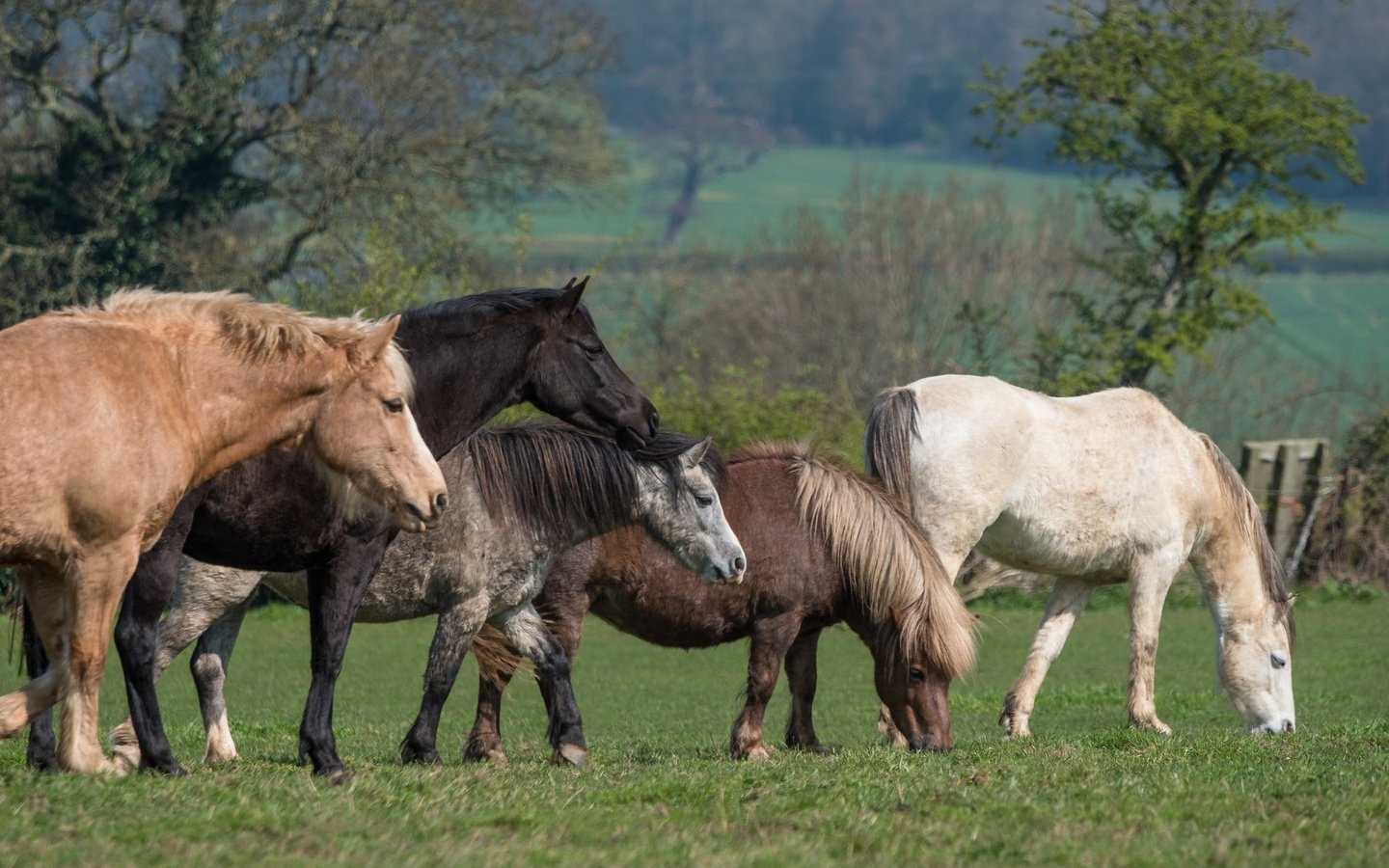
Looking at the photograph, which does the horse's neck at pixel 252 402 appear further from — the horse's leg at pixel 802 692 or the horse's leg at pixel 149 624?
the horse's leg at pixel 802 692

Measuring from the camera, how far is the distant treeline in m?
86.5

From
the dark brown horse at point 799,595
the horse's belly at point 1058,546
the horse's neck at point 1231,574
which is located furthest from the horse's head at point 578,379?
the horse's neck at point 1231,574

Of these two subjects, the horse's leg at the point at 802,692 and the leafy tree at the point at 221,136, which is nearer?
the horse's leg at the point at 802,692

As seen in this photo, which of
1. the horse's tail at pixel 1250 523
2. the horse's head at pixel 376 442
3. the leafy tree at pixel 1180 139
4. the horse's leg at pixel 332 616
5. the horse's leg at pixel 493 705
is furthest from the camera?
the leafy tree at pixel 1180 139

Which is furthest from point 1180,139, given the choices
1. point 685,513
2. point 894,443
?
point 685,513

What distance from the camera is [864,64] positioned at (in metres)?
103

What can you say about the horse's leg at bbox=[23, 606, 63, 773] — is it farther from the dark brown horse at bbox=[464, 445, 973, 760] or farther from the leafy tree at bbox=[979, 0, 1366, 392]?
the leafy tree at bbox=[979, 0, 1366, 392]

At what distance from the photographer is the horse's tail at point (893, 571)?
932 cm

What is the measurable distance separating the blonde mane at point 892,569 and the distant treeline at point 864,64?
69.0 m

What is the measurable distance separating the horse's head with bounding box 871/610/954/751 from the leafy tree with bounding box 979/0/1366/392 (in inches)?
707

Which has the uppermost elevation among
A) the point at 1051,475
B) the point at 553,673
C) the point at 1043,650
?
the point at 1051,475

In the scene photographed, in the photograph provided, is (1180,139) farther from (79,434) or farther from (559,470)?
(79,434)

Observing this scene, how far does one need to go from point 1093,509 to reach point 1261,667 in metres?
1.99

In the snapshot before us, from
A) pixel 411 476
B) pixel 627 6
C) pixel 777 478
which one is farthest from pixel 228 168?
pixel 627 6
